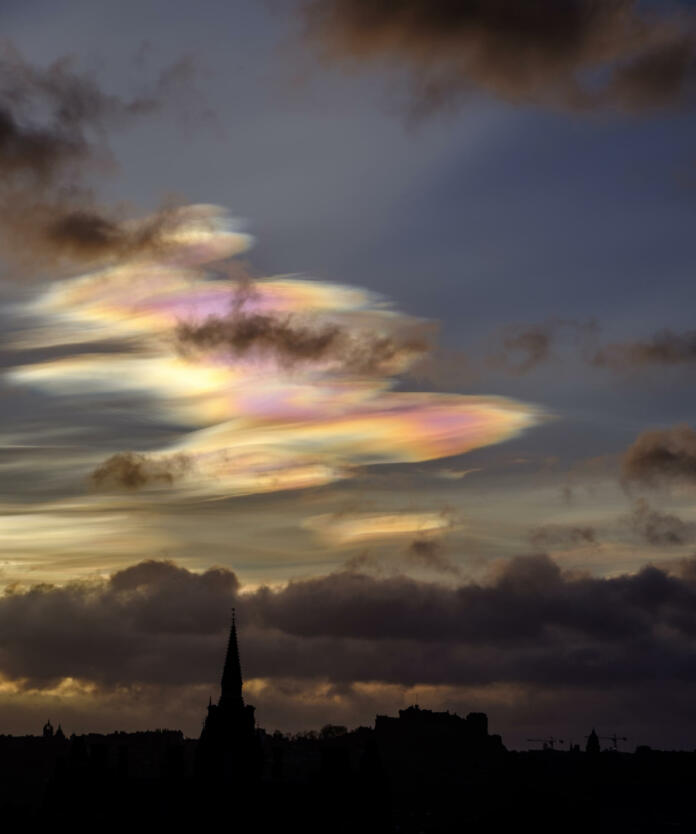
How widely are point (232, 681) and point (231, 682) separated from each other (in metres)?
0.16

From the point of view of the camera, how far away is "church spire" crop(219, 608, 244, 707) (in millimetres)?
174875

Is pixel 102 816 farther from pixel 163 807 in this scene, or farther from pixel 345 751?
pixel 345 751

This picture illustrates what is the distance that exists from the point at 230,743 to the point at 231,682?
7801mm

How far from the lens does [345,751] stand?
A: 17325cm

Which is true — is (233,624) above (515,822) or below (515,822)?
above

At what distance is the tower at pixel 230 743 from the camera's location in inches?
6688

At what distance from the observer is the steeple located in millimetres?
174750

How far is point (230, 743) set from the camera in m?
172

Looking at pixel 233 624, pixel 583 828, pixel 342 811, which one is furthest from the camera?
pixel 583 828

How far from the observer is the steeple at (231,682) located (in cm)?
17475

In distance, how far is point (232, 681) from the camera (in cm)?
17662

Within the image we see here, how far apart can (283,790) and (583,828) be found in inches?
1888

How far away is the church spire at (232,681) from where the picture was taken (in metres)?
175

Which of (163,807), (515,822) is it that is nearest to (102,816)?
(163,807)
